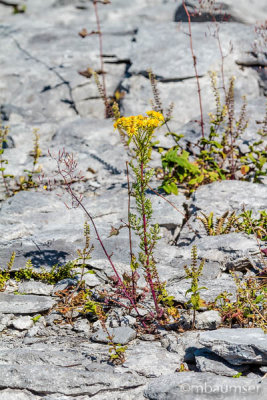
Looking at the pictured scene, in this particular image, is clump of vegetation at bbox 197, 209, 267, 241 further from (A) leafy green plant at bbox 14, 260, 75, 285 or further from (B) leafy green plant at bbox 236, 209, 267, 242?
(A) leafy green plant at bbox 14, 260, 75, 285

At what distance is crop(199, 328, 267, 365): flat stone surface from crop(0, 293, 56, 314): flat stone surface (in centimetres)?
139

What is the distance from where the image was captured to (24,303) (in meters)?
3.62

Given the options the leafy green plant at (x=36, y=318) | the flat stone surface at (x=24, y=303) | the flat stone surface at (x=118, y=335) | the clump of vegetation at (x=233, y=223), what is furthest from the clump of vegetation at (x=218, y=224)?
the leafy green plant at (x=36, y=318)

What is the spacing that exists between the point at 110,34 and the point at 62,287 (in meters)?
6.22

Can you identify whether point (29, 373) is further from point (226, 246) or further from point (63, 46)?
point (63, 46)

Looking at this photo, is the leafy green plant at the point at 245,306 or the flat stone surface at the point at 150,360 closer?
the flat stone surface at the point at 150,360

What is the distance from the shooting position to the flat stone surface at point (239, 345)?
2.70 m

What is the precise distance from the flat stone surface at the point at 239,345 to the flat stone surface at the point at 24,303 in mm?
1394

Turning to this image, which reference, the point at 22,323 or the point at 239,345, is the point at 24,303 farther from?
the point at 239,345

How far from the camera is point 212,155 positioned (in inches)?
228

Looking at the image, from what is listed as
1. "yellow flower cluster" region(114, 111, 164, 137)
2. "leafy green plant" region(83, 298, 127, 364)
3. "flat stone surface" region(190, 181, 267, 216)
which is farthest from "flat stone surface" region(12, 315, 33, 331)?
"flat stone surface" region(190, 181, 267, 216)

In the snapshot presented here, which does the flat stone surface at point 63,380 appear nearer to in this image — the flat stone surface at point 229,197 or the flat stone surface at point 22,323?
the flat stone surface at point 22,323

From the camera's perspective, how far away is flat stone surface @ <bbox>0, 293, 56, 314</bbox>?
140 inches

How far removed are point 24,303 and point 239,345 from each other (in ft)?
5.86
